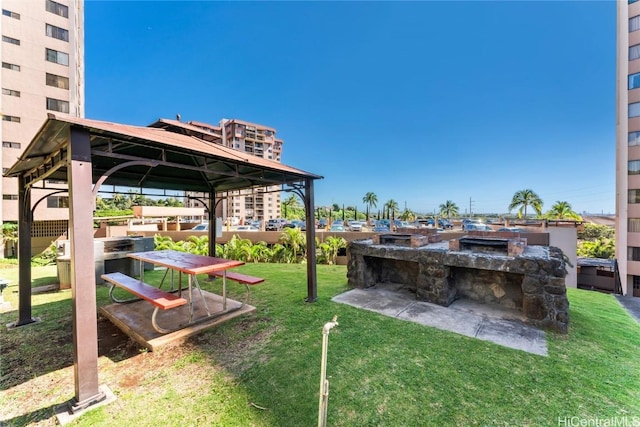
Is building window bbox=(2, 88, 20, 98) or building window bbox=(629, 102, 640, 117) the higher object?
building window bbox=(2, 88, 20, 98)

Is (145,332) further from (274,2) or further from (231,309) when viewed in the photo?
(274,2)

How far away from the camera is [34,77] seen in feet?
58.1

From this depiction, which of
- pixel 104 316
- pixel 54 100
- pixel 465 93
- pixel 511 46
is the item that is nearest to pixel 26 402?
pixel 104 316

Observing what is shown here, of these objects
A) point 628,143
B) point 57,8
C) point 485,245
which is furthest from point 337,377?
point 57,8

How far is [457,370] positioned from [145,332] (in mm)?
4471

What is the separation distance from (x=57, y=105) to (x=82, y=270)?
2563 cm

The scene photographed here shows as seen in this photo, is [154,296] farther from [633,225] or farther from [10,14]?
[633,225]

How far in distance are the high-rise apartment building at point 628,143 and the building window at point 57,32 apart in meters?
43.0

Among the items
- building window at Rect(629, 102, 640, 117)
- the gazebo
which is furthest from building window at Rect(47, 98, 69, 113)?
building window at Rect(629, 102, 640, 117)

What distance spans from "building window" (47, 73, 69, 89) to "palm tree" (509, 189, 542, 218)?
5112 centimetres

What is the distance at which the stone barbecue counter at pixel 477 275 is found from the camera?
159 inches

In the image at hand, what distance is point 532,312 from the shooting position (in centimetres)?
417

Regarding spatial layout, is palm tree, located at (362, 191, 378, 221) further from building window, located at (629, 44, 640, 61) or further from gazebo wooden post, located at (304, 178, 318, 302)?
gazebo wooden post, located at (304, 178, 318, 302)

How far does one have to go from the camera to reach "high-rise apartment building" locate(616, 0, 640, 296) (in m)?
18.5
